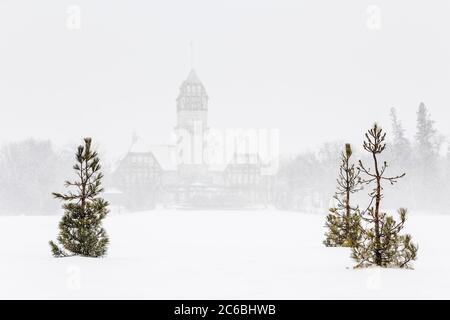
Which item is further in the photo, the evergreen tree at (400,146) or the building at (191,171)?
the building at (191,171)

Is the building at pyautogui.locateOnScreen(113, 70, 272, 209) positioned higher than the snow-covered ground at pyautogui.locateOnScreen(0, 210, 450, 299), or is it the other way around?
the building at pyautogui.locateOnScreen(113, 70, 272, 209)

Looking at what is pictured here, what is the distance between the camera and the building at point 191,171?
217 ft

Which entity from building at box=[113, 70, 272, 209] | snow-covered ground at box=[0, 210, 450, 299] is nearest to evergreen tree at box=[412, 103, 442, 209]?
building at box=[113, 70, 272, 209]

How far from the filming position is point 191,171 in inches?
3061

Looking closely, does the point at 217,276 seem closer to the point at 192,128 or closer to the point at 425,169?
the point at 425,169

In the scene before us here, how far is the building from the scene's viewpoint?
66188mm

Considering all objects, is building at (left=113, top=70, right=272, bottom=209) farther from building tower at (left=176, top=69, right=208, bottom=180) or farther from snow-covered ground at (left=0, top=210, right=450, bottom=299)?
snow-covered ground at (left=0, top=210, right=450, bottom=299)

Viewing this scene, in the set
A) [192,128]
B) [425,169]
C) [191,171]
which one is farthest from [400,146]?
[192,128]

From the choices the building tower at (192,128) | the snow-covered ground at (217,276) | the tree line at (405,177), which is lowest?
the snow-covered ground at (217,276)

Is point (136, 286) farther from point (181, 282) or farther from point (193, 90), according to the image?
point (193, 90)

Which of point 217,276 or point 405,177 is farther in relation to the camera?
point 405,177

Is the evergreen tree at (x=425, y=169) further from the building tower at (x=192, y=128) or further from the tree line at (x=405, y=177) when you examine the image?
the building tower at (x=192, y=128)

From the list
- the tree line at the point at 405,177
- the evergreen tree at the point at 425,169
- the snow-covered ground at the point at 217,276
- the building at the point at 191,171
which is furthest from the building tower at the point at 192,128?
the snow-covered ground at the point at 217,276
